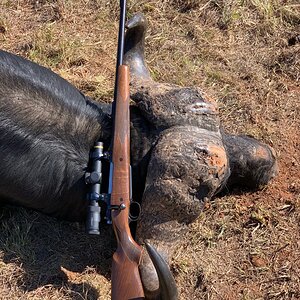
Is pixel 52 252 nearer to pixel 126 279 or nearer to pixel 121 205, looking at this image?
pixel 121 205

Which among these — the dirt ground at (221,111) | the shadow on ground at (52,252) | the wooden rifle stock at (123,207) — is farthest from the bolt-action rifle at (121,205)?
the dirt ground at (221,111)

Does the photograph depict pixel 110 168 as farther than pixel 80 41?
No

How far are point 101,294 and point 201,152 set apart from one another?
1.27 metres

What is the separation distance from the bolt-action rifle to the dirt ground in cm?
73

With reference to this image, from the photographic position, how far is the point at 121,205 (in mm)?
3961

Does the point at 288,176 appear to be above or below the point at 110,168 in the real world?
below

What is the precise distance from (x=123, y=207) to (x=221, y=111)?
2.04 metres

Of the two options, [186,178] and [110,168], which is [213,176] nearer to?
[186,178]

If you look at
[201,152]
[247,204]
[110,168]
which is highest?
[201,152]

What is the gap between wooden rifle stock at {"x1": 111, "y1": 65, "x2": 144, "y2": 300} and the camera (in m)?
3.71

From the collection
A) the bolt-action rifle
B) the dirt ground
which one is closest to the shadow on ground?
the dirt ground

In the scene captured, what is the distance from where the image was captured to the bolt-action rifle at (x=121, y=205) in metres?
3.66

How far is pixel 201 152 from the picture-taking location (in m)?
4.01

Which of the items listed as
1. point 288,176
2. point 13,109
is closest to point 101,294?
point 13,109
